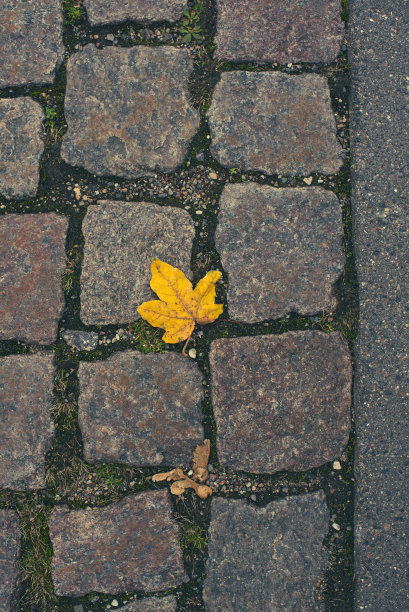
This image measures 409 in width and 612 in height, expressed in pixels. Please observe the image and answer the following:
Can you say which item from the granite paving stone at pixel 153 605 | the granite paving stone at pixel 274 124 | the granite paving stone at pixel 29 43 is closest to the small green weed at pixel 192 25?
the granite paving stone at pixel 274 124

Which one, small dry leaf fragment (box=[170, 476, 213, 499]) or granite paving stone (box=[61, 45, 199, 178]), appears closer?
small dry leaf fragment (box=[170, 476, 213, 499])

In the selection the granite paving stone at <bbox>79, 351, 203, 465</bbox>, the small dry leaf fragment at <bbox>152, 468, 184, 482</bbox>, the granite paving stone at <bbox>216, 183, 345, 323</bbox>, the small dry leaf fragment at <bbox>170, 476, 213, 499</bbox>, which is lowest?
the small dry leaf fragment at <bbox>170, 476, 213, 499</bbox>

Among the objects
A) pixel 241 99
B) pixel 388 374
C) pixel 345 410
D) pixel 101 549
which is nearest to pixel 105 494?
pixel 101 549

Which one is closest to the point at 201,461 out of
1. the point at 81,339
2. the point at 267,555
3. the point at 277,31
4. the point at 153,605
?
the point at 267,555

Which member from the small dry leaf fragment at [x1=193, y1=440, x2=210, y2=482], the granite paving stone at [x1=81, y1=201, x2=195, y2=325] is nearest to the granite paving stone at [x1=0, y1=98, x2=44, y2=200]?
the granite paving stone at [x1=81, y1=201, x2=195, y2=325]

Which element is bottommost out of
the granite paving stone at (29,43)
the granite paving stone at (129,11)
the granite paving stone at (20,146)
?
the granite paving stone at (20,146)

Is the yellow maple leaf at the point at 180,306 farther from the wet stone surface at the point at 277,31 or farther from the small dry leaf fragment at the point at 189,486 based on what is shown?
the wet stone surface at the point at 277,31

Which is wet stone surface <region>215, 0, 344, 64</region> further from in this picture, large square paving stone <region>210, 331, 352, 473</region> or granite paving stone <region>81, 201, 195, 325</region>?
large square paving stone <region>210, 331, 352, 473</region>
